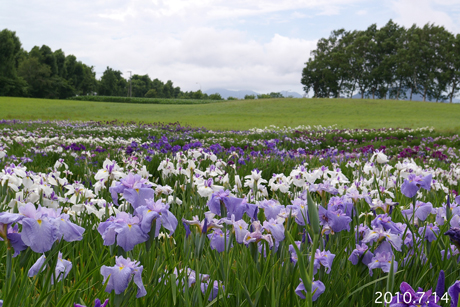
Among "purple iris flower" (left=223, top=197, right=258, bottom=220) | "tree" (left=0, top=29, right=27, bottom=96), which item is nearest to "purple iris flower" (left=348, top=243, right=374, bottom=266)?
"purple iris flower" (left=223, top=197, right=258, bottom=220)

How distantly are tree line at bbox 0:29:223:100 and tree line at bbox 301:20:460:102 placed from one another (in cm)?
4860

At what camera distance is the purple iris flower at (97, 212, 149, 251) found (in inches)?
47.9

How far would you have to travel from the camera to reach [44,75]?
83250 millimetres

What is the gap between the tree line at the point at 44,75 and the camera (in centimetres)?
7088

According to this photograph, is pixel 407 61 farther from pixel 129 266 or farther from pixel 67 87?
pixel 67 87

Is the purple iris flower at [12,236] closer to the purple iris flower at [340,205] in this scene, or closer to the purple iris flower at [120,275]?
the purple iris flower at [120,275]

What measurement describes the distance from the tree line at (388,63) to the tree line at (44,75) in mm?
48600

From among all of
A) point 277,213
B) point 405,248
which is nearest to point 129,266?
point 277,213

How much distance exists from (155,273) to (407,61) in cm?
8371

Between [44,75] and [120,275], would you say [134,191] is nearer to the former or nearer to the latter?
[120,275]

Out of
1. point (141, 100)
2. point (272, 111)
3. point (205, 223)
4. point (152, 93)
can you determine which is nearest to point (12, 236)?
point (205, 223)

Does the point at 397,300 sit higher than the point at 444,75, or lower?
lower

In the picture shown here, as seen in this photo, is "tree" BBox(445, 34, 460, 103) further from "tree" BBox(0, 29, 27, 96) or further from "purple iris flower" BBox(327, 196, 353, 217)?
"tree" BBox(0, 29, 27, 96)

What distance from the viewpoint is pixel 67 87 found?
8681cm
